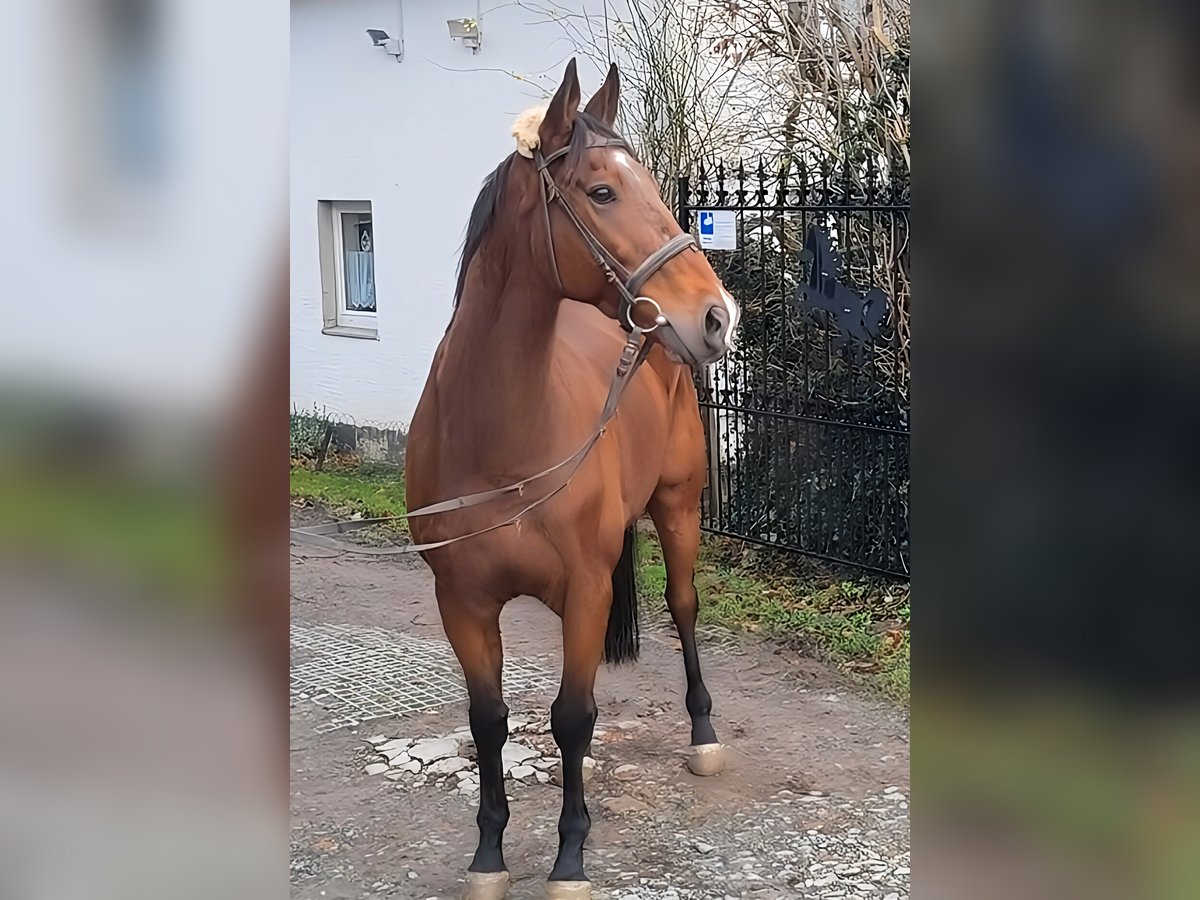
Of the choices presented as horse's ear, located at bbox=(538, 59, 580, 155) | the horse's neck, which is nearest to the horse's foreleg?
the horse's neck

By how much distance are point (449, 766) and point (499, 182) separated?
2208 mm

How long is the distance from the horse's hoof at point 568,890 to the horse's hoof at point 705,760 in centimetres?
97

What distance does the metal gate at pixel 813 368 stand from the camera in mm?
5445

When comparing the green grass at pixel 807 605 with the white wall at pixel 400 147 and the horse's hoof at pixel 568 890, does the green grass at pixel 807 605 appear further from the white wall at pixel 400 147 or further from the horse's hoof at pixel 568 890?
the white wall at pixel 400 147

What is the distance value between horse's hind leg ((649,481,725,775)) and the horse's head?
150 cm

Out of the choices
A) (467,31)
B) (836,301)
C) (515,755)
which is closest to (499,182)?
(515,755)

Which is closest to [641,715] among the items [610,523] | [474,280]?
[610,523]

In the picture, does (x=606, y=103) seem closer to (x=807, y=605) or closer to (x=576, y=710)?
(x=576, y=710)

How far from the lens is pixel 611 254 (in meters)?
2.66
